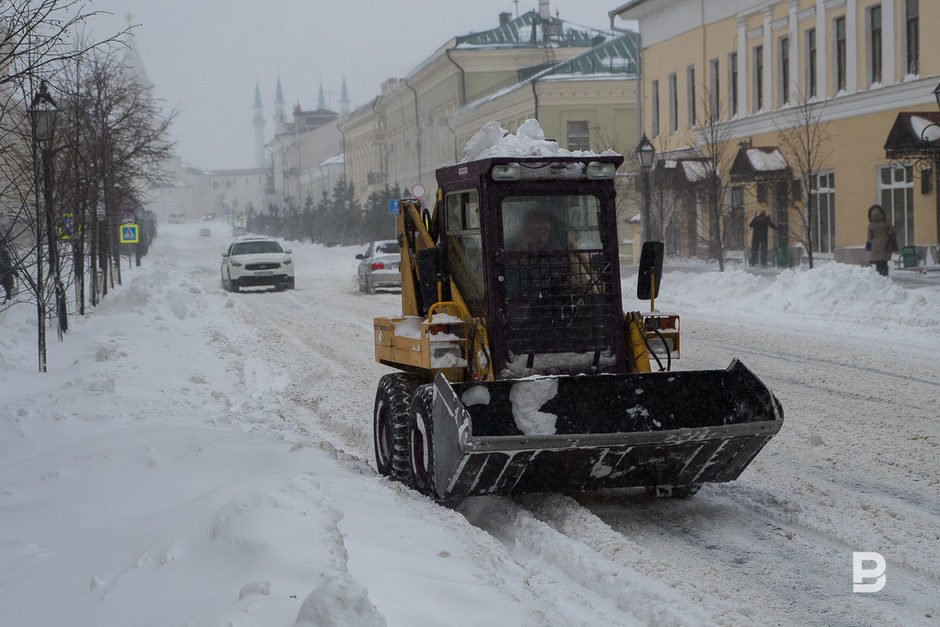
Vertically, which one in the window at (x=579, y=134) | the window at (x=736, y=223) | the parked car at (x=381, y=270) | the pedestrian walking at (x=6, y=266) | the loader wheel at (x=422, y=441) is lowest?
the loader wheel at (x=422, y=441)

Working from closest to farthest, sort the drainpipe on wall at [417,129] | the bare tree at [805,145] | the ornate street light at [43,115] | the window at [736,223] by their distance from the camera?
the ornate street light at [43,115] < the bare tree at [805,145] < the window at [736,223] < the drainpipe on wall at [417,129]

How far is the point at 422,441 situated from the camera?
8.26m

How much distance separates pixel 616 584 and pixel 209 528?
2058mm

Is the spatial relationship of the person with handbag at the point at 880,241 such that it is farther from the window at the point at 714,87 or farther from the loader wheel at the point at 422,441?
the loader wheel at the point at 422,441

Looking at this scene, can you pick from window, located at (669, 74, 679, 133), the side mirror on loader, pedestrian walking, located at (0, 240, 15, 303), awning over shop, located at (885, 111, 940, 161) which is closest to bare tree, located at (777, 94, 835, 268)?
awning over shop, located at (885, 111, 940, 161)

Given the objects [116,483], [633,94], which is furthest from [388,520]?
[633,94]

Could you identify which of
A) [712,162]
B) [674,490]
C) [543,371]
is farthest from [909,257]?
[543,371]

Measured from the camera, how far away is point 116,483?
8.30 meters

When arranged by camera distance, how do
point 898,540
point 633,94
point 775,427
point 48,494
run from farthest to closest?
point 633,94 < point 48,494 < point 775,427 < point 898,540

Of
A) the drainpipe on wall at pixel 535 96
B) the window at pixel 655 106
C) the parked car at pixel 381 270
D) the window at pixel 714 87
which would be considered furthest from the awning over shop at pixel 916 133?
the drainpipe on wall at pixel 535 96

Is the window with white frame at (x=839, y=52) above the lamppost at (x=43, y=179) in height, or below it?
above

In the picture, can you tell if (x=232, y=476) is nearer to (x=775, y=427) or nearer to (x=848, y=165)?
(x=775, y=427)

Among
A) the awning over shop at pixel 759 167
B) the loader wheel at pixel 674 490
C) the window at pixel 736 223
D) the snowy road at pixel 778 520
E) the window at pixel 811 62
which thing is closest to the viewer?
the snowy road at pixel 778 520

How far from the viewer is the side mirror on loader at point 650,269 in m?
8.56
